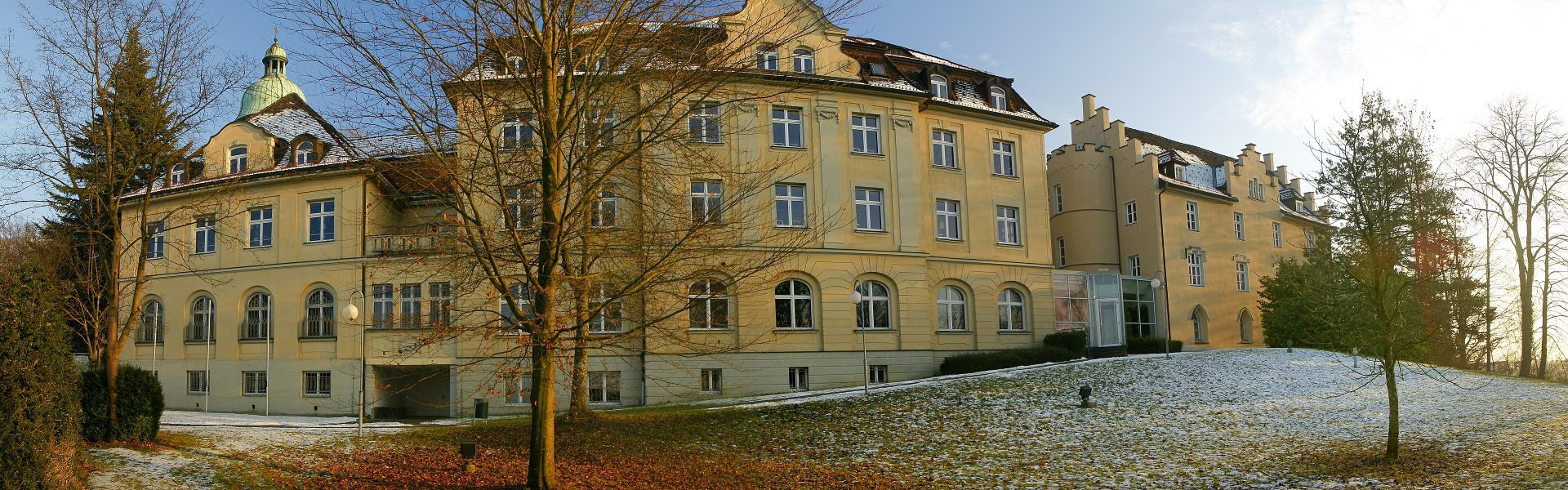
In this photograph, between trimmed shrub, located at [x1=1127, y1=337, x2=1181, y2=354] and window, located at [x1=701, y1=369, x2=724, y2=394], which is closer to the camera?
window, located at [x1=701, y1=369, x2=724, y2=394]

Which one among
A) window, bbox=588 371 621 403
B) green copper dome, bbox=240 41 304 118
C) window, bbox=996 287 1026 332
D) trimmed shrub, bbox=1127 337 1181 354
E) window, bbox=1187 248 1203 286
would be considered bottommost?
window, bbox=588 371 621 403

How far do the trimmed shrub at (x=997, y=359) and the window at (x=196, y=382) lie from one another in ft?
79.0

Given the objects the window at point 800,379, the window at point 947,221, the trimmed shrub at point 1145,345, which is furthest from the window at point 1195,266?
the window at point 800,379

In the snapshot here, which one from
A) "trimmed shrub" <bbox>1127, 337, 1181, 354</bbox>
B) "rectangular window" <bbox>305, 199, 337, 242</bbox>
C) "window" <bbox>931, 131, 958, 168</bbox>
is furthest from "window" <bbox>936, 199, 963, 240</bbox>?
"rectangular window" <bbox>305, 199, 337, 242</bbox>

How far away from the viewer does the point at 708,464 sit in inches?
669

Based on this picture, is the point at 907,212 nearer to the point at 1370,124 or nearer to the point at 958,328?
the point at 958,328

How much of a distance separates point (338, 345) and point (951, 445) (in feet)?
69.1

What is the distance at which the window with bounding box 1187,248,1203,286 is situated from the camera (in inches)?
1706

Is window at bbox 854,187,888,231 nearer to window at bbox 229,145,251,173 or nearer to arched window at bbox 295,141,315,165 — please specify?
arched window at bbox 295,141,315,165

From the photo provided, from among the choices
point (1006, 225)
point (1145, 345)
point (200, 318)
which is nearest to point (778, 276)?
point (1006, 225)

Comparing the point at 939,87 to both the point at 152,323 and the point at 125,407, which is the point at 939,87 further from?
the point at 152,323

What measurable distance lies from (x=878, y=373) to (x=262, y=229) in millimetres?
20839

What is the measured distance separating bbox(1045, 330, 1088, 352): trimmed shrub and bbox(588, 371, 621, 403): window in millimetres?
14747

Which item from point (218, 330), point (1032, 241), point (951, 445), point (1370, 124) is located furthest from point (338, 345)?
point (1370, 124)
